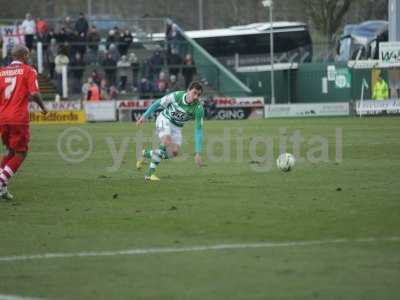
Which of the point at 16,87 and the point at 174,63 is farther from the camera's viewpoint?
the point at 174,63

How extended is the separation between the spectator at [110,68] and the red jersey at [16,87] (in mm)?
32453

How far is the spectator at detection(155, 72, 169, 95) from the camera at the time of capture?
4662 centimetres

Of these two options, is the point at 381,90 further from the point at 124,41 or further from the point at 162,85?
the point at 124,41

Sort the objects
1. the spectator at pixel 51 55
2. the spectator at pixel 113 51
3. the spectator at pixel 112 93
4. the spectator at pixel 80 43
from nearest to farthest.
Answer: the spectator at pixel 112 93 < the spectator at pixel 51 55 < the spectator at pixel 80 43 < the spectator at pixel 113 51

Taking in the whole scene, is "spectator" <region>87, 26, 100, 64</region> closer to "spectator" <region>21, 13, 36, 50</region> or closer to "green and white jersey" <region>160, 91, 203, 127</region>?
"spectator" <region>21, 13, 36, 50</region>

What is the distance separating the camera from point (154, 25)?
186 feet

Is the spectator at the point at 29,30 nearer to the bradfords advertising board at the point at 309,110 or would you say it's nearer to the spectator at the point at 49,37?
the spectator at the point at 49,37

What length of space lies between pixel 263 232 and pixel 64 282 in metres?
2.97

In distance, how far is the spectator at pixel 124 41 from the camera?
47781mm

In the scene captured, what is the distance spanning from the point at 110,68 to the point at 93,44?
1.34 m

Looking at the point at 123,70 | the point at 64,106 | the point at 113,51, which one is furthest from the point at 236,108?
the point at 64,106

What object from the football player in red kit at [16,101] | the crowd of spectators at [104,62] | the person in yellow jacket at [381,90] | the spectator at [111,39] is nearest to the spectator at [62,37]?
the crowd of spectators at [104,62]

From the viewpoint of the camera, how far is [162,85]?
4669cm

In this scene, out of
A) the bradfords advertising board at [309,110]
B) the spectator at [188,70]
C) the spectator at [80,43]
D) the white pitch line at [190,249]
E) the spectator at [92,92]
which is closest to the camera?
the white pitch line at [190,249]
